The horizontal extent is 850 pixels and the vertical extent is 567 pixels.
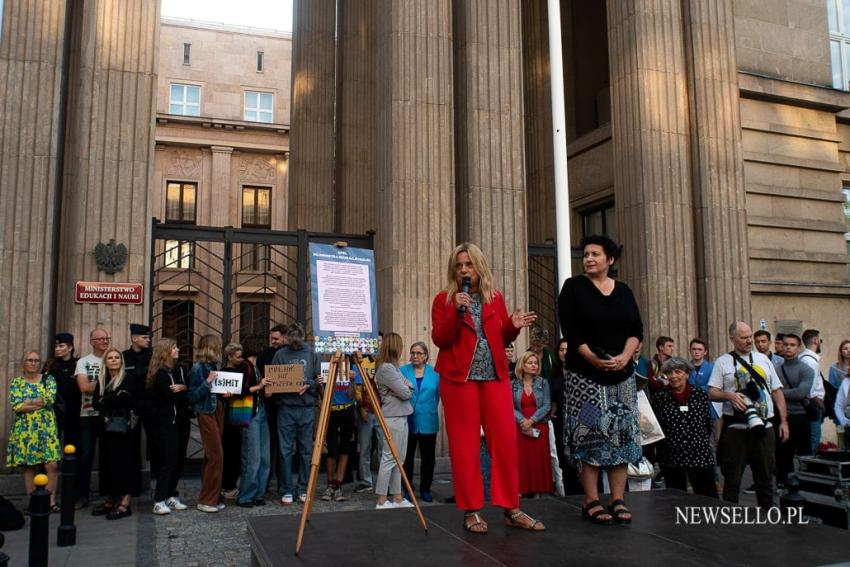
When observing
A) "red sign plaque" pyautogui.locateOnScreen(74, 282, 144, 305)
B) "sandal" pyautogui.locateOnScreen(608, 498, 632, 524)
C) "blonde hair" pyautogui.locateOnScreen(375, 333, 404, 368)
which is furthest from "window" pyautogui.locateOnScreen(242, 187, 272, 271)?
"sandal" pyautogui.locateOnScreen(608, 498, 632, 524)

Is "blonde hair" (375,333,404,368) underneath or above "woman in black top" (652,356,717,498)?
above

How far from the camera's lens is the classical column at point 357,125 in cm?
1898

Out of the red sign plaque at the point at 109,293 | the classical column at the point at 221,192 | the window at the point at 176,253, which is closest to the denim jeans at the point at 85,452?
the red sign plaque at the point at 109,293

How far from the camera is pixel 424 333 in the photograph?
12.6m

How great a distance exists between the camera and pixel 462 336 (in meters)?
5.66

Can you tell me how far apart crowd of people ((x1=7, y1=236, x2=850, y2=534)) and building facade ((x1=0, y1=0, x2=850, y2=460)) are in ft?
4.93

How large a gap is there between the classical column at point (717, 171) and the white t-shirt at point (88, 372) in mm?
10902

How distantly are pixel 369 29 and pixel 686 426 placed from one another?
14573 mm

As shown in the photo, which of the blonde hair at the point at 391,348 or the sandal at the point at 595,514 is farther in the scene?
the blonde hair at the point at 391,348

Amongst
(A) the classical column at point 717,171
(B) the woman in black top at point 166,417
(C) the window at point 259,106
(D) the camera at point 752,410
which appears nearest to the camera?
(D) the camera at point 752,410

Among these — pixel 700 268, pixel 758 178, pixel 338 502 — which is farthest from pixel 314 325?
pixel 758 178

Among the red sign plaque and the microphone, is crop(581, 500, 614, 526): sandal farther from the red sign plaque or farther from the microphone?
the red sign plaque

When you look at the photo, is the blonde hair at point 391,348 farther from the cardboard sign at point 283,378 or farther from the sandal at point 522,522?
the sandal at point 522,522

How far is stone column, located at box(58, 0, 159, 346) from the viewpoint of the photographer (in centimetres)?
1093
